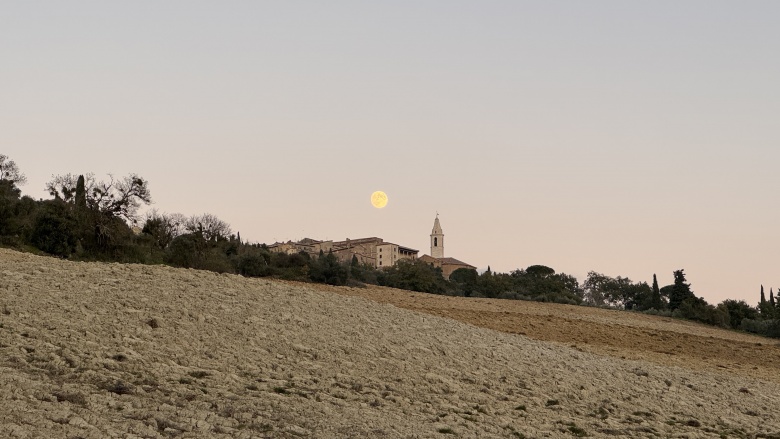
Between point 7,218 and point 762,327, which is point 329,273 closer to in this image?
point 7,218

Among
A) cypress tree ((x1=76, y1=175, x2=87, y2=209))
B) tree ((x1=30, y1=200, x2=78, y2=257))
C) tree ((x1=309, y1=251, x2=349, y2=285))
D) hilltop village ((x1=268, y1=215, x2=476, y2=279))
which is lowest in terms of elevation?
tree ((x1=309, y1=251, x2=349, y2=285))

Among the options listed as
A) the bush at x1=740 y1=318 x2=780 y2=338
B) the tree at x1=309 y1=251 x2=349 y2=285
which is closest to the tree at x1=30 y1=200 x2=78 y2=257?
the tree at x1=309 y1=251 x2=349 y2=285

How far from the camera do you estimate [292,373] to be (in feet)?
40.3

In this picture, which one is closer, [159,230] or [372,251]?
[159,230]

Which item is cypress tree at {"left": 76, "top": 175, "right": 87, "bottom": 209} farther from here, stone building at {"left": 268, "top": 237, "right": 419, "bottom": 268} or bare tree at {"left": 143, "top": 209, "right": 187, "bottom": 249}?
stone building at {"left": 268, "top": 237, "right": 419, "bottom": 268}

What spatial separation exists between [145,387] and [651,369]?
1231 cm

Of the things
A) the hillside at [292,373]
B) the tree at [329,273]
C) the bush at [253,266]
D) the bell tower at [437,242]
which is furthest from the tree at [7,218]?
the bell tower at [437,242]

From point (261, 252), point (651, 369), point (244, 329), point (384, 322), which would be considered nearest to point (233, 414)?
point (244, 329)

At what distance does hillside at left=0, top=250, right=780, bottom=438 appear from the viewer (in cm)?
959

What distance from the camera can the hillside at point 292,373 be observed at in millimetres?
9594

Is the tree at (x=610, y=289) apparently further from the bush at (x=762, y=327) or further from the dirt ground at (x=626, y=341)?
the dirt ground at (x=626, y=341)

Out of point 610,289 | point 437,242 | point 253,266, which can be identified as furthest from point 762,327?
point 437,242

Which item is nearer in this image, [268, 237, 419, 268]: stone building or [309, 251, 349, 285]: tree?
[309, 251, 349, 285]: tree

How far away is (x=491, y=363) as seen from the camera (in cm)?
1537
